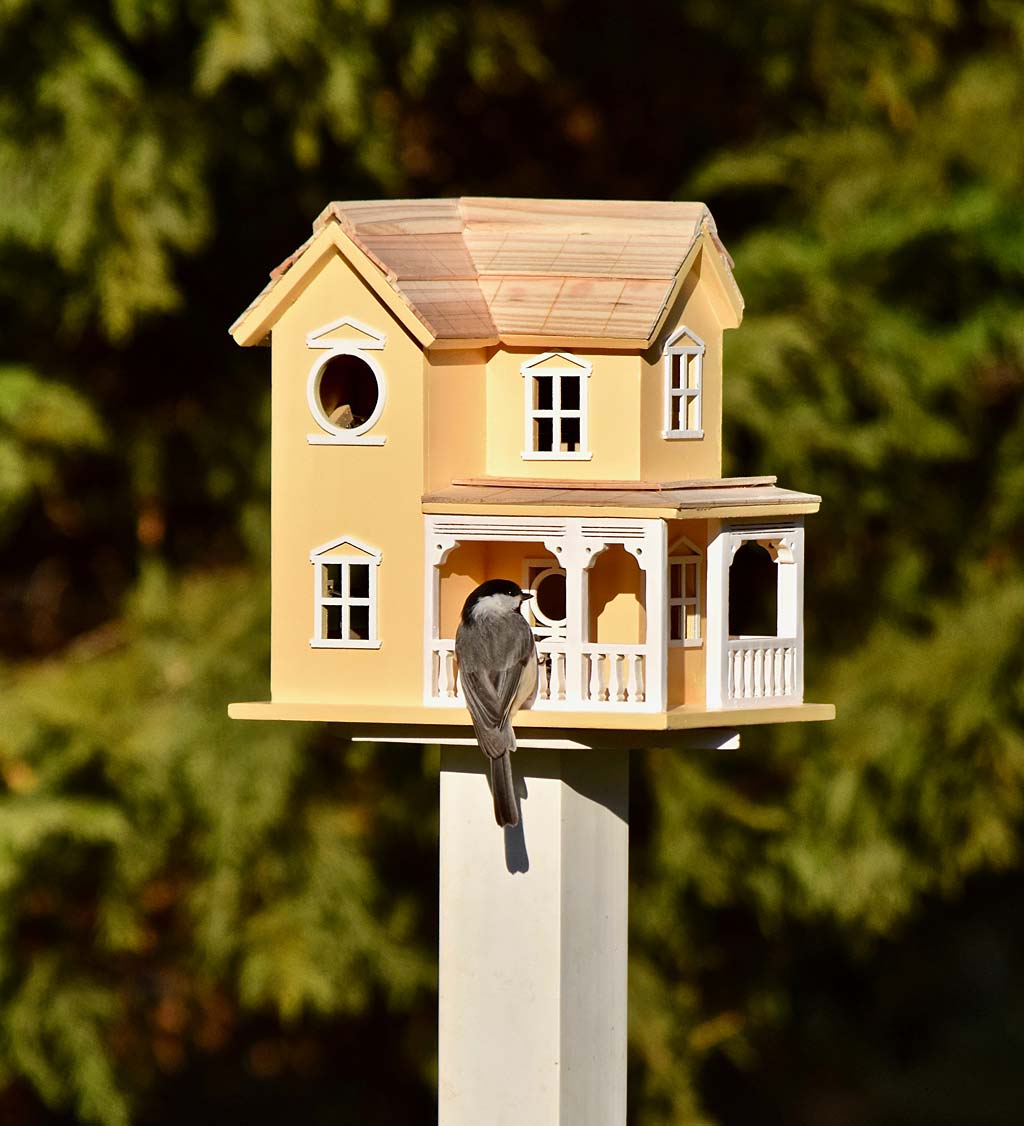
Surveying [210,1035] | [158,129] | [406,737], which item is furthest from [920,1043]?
[406,737]

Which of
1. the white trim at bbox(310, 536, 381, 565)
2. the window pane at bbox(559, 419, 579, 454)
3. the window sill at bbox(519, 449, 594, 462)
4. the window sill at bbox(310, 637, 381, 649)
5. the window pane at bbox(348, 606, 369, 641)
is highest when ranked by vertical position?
the window pane at bbox(559, 419, 579, 454)

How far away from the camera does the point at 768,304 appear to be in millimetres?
7855

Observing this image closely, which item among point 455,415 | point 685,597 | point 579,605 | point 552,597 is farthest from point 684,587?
point 455,415

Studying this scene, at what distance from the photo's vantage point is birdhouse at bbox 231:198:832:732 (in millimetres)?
4035

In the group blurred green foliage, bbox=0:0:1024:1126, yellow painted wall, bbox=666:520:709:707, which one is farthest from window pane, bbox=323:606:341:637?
blurred green foliage, bbox=0:0:1024:1126

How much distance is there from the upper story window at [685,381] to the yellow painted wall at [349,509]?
0.59 m

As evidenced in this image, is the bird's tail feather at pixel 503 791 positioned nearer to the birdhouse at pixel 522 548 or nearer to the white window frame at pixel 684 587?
the birdhouse at pixel 522 548

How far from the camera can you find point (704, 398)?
448 cm

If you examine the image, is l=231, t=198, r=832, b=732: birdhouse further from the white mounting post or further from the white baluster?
the white mounting post

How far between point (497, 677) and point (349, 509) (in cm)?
55

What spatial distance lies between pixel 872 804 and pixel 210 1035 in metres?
3.31

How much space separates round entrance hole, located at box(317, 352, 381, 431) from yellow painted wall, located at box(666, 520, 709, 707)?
70 centimetres

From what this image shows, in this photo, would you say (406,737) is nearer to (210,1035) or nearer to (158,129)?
(158,129)

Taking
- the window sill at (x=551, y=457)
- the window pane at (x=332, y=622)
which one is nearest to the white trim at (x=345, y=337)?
the window sill at (x=551, y=457)
